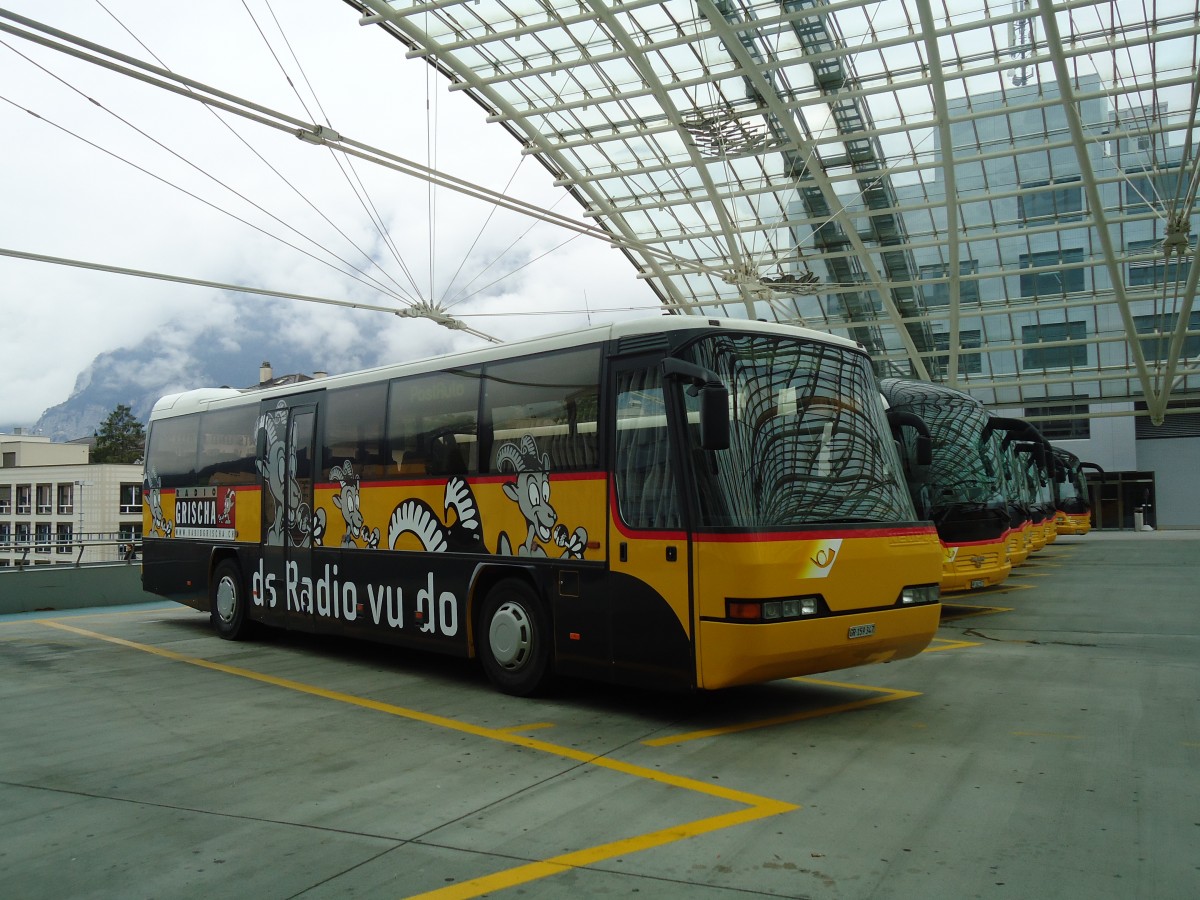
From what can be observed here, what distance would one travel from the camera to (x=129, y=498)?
55562 millimetres

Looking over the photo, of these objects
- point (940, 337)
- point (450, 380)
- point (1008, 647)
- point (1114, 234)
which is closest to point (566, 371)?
point (450, 380)

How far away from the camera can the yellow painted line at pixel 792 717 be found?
23.4ft

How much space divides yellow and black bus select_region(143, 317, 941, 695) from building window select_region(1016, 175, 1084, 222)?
30.9 metres

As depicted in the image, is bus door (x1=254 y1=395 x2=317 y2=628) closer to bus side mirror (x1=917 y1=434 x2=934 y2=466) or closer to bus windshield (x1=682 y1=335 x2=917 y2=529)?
bus windshield (x1=682 y1=335 x2=917 y2=529)

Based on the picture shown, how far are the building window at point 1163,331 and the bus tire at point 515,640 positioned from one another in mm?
39898

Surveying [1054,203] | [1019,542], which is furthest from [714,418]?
[1054,203]

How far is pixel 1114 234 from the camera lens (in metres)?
38.5

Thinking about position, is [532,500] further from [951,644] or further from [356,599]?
[951,644]

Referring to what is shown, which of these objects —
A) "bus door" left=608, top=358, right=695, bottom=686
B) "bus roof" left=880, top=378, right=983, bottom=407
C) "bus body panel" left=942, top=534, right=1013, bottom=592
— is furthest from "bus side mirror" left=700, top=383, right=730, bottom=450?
"bus roof" left=880, top=378, right=983, bottom=407

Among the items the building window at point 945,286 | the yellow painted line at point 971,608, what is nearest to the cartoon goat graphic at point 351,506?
the yellow painted line at point 971,608

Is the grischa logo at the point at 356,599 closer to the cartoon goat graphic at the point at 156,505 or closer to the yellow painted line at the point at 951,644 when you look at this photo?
the cartoon goat graphic at the point at 156,505

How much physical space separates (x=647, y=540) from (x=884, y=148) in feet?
98.0

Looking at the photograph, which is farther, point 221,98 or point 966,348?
point 966,348

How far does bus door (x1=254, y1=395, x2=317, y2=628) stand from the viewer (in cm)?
1160
